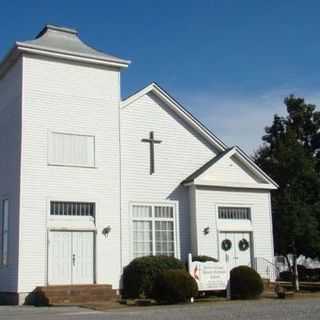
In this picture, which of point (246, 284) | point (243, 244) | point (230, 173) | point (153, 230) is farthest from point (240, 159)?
point (246, 284)

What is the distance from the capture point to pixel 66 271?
2394cm

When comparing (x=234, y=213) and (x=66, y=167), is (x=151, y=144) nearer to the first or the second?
(x=66, y=167)

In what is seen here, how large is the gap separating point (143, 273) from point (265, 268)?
6.37 meters

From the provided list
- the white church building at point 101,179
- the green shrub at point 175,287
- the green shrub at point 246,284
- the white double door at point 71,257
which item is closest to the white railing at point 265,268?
the white church building at point 101,179

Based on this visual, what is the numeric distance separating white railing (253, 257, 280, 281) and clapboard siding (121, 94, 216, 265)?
3.36m

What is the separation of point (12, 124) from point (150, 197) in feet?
20.8

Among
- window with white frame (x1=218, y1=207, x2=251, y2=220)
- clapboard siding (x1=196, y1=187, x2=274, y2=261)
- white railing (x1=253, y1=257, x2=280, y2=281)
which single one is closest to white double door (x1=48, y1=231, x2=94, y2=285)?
clapboard siding (x1=196, y1=187, x2=274, y2=261)

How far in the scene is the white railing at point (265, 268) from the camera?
91.2 feet

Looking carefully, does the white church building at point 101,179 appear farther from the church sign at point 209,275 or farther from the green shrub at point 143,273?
the church sign at point 209,275

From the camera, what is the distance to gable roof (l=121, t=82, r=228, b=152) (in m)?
27.0

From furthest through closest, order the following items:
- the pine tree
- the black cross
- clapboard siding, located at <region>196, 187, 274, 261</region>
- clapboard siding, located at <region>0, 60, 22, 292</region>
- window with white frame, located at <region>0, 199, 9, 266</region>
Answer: the pine tree < clapboard siding, located at <region>196, 187, 274, 261</region> < the black cross < window with white frame, located at <region>0, 199, 9, 266</region> < clapboard siding, located at <region>0, 60, 22, 292</region>

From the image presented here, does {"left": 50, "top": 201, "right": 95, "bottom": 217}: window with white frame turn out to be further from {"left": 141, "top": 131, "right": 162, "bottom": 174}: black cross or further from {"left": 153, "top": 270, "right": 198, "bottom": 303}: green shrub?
{"left": 153, "top": 270, "right": 198, "bottom": 303}: green shrub

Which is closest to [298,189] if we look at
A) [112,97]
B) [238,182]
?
[238,182]

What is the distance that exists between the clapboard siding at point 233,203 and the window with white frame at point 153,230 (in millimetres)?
1179
